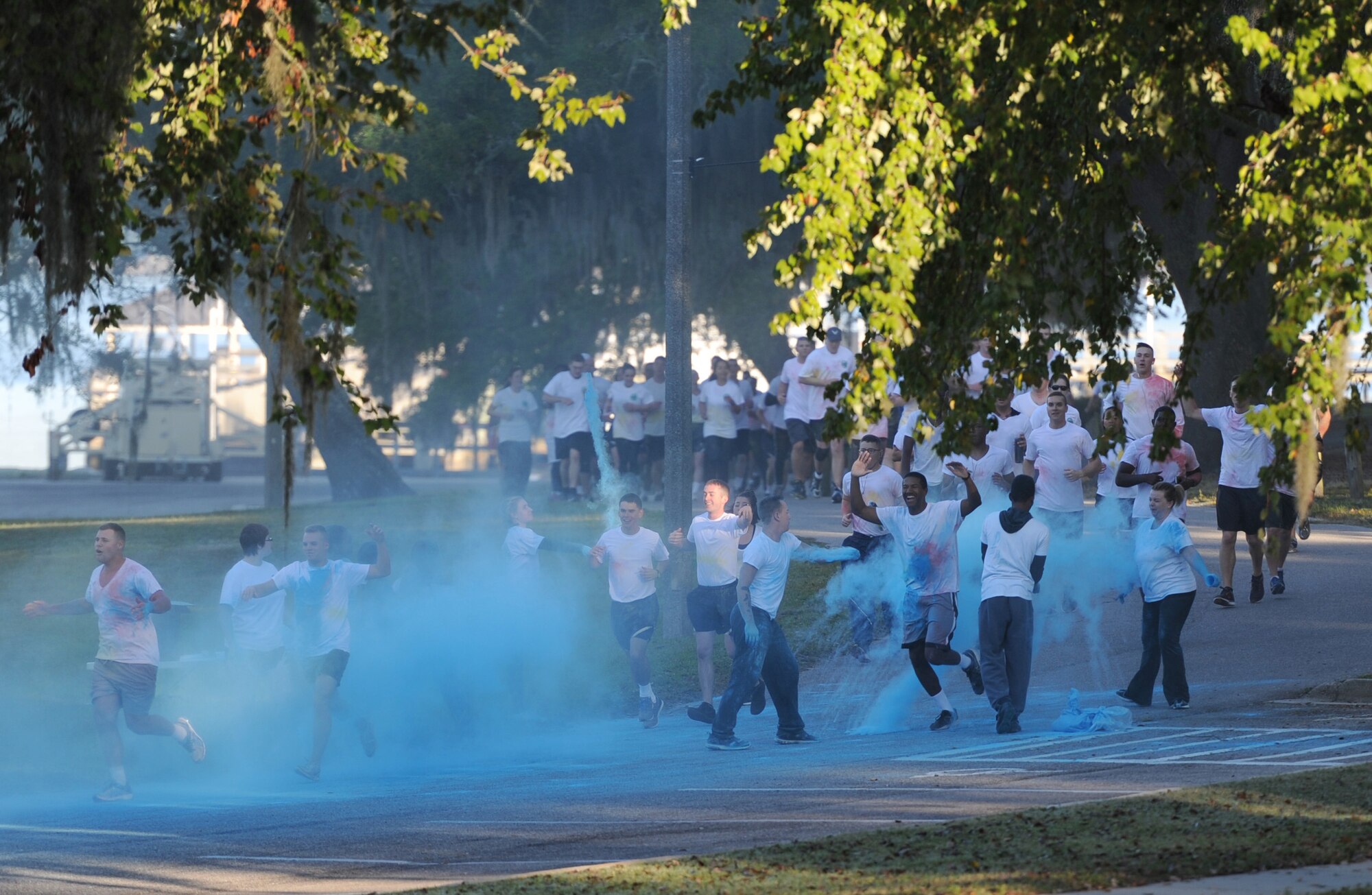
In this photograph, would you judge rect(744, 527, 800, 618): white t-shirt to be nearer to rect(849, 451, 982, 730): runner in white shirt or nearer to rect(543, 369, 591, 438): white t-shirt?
rect(849, 451, 982, 730): runner in white shirt

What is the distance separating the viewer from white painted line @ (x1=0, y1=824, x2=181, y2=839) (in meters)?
9.68

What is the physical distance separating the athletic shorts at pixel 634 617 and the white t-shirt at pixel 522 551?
3.57 ft

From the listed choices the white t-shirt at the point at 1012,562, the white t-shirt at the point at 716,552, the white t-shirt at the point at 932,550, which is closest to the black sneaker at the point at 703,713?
the white t-shirt at the point at 716,552

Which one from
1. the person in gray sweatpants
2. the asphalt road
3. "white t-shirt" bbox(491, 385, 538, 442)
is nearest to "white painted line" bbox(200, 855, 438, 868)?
the asphalt road

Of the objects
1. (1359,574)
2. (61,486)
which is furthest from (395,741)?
(61,486)

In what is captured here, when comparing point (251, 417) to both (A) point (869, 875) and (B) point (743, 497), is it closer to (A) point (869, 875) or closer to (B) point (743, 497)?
(B) point (743, 497)

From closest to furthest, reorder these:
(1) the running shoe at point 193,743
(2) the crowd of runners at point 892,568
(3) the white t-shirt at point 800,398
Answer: (2) the crowd of runners at point 892,568
(1) the running shoe at point 193,743
(3) the white t-shirt at point 800,398

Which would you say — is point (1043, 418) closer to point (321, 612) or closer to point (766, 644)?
point (766, 644)

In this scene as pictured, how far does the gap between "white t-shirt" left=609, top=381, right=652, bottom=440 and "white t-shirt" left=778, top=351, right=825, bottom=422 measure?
193 centimetres

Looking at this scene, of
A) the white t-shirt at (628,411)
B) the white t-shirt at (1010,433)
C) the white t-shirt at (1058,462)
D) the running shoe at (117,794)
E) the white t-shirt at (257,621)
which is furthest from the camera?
the white t-shirt at (628,411)

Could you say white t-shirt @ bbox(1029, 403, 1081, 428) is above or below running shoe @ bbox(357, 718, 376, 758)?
above

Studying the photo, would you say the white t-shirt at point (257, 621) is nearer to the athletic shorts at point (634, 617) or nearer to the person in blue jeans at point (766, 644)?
the athletic shorts at point (634, 617)

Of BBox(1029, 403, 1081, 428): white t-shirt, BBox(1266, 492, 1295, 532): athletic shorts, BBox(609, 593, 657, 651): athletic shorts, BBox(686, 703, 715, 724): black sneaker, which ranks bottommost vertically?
BBox(686, 703, 715, 724): black sneaker

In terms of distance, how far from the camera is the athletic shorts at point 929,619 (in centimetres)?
1230
